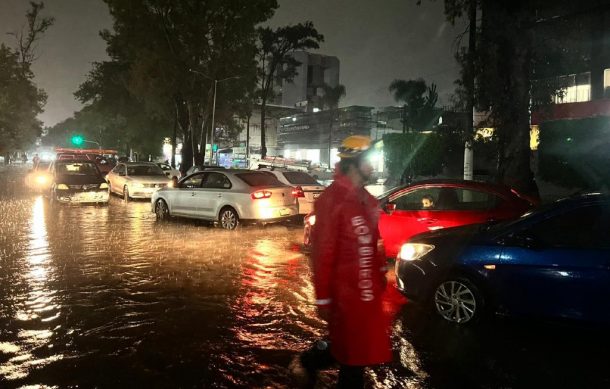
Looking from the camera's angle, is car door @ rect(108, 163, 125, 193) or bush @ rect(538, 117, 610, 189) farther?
car door @ rect(108, 163, 125, 193)

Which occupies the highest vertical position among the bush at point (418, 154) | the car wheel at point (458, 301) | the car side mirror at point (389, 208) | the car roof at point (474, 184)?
the bush at point (418, 154)

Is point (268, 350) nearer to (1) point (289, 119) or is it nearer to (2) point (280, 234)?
(2) point (280, 234)

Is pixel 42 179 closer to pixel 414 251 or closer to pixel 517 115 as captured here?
pixel 517 115

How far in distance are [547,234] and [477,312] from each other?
3.58 feet

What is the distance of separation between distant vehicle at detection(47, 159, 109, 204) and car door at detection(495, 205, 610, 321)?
56.9ft

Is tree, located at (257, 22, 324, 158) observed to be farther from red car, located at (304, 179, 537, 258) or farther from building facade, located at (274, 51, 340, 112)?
building facade, located at (274, 51, 340, 112)

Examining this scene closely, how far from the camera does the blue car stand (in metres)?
5.02

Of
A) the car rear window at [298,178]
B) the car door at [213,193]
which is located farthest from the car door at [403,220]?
the car rear window at [298,178]

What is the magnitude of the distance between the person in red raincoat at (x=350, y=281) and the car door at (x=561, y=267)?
105 inches

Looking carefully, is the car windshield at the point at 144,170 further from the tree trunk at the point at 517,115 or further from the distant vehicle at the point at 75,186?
the tree trunk at the point at 517,115

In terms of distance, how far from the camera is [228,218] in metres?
13.6

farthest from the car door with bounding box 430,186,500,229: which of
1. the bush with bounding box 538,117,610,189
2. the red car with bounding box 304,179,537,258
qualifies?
the bush with bounding box 538,117,610,189

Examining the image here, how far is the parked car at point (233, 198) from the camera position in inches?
518

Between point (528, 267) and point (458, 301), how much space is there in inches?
35.6
